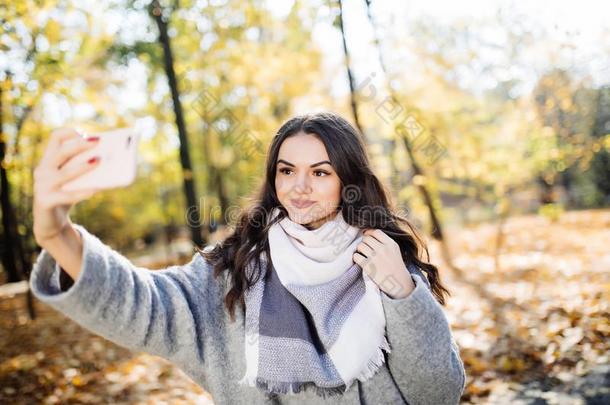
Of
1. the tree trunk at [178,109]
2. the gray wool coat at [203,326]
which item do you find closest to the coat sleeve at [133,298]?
the gray wool coat at [203,326]

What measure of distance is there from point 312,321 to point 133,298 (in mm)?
746

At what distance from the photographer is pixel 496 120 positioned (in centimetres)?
1200

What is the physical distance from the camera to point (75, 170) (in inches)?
38.7

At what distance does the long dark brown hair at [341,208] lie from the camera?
5.70ft

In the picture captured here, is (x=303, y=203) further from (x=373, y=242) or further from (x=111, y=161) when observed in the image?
(x=111, y=161)

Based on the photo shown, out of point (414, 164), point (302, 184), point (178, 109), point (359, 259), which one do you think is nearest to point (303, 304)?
point (359, 259)

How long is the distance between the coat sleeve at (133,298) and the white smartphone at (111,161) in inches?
8.0

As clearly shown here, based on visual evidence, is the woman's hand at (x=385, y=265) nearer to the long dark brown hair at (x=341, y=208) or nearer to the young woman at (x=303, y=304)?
the young woman at (x=303, y=304)

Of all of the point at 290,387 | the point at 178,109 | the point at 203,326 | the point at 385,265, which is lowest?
the point at 290,387

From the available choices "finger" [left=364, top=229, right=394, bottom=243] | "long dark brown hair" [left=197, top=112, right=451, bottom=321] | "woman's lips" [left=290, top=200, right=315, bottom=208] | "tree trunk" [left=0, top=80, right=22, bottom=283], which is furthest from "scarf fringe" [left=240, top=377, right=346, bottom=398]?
"tree trunk" [left=0, top=80, right=22, bottom=283]

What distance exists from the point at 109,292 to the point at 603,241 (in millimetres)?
13363

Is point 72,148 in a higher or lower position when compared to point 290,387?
higher

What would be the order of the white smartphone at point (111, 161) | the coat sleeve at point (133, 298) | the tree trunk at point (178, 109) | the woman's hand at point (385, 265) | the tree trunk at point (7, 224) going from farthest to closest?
1. the tree trunk at point (7, 224)
2. the tree trunk at point (178, 109)
3. the woman's hand at point (385, 265)
4. the coat sleeve at point (133, 298)
5. the white smartphone at point (111, 161)

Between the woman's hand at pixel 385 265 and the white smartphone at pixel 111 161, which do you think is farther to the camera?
the woman's hand at pixel 385 265
